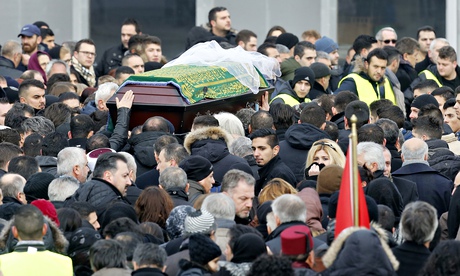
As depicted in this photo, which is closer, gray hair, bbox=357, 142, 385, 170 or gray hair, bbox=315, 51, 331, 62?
gray hair, bbox=357, 142, 385, 170

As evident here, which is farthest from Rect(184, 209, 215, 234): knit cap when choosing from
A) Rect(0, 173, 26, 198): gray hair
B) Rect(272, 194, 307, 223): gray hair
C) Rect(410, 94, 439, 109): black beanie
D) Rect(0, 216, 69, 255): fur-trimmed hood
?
Rect(410, 94, 439, 109): black beanie

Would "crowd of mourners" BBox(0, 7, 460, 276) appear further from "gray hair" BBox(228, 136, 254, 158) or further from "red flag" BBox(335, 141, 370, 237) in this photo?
"red flag" BBox(335, 141, 370, 237)

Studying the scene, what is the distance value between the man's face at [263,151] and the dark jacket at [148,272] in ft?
12.1

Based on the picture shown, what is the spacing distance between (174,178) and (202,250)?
2112mm

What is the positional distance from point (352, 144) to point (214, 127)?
3.43 m

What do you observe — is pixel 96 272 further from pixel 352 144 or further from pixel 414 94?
pixel 414 94

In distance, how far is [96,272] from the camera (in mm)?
8281

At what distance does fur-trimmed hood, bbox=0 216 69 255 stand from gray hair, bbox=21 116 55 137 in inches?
152

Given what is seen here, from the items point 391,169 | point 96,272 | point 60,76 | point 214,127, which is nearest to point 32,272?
point 96,272

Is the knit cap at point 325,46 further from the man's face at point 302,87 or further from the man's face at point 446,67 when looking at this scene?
the man's face at point 302,87

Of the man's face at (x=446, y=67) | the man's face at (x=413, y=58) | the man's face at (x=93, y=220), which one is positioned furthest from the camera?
the man's face at (x=413, y=58)

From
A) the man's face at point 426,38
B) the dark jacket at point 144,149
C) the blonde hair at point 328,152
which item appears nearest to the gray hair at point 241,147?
the dark jacket at point 144,149

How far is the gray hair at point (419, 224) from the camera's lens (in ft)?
27.5

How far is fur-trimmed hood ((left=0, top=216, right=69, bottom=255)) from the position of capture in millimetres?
8789
